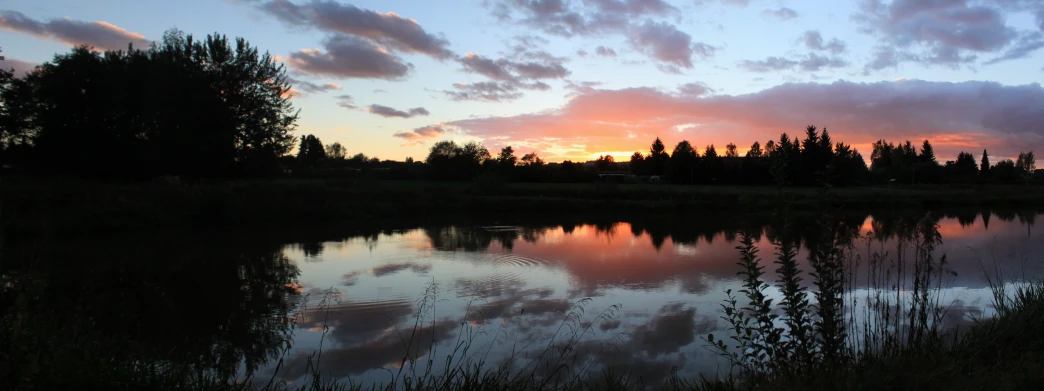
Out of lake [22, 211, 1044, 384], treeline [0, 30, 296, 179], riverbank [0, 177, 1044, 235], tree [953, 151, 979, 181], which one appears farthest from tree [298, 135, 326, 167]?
tree [953, 151, 979, 181]

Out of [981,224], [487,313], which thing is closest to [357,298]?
[487,313]

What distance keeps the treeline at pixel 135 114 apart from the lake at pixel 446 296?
9.07 m

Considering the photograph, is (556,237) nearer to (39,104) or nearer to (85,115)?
(85,115)

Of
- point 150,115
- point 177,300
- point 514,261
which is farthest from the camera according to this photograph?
point 150,115

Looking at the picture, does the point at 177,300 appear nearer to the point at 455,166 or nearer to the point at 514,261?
the point at 514,261

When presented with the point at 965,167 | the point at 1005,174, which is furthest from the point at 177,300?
the point at 965,167

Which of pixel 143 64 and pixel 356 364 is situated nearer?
pixel 356 364

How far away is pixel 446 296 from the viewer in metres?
10.0

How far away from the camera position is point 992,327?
5723mm

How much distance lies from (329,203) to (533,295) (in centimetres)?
2042

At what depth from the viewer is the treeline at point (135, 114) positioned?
2523cm

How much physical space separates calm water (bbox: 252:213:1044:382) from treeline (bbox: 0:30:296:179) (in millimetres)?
11986

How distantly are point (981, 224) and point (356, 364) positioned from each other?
28406 millimetres

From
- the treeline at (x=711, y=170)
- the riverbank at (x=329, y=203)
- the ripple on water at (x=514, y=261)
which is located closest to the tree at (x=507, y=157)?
the treeline at (x=711, y=170)
